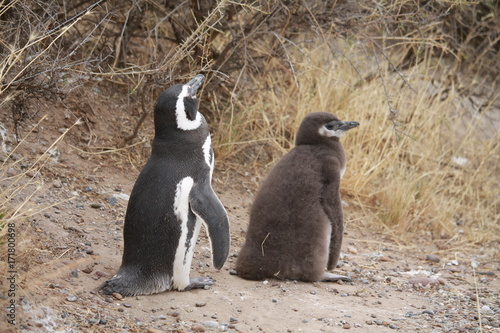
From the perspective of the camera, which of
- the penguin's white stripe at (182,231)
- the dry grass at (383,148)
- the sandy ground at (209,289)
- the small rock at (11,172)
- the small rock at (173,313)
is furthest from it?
the dry grass at (383,148)

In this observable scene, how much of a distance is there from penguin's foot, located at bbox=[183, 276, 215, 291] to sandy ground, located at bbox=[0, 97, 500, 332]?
0.13ft

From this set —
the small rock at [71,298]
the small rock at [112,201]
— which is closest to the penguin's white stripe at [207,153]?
the small rock at [71,298]

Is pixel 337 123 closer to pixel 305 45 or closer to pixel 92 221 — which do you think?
pixel 92 221

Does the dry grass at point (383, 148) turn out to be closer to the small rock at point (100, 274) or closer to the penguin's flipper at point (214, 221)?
the penguin's flipper at point (214, 221)

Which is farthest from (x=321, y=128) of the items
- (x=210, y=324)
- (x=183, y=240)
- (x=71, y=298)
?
(x=71, y=298)

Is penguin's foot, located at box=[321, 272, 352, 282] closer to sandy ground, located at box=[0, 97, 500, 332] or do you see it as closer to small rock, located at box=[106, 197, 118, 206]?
sandy ground, located at box=[0, 97, 500, 332]

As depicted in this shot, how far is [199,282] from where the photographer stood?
3.99m

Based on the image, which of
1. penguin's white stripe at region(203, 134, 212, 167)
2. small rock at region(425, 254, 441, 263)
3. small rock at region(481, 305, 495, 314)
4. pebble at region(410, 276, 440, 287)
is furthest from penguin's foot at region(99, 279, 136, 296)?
small rock at region(425, 254, 441, 263)

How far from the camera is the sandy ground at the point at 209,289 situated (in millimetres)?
3381

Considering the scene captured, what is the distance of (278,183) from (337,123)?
0.62 meters

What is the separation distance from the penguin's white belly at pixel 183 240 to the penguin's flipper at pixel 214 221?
4cm

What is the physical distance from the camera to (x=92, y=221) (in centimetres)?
462

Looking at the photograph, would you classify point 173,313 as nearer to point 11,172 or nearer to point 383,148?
point 11,172

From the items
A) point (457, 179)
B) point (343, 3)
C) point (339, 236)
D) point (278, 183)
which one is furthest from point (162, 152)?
point (457, 179)
